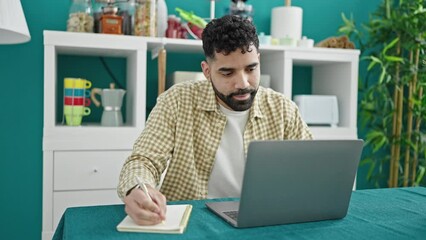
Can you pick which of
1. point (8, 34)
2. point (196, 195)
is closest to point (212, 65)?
point (196, 195)

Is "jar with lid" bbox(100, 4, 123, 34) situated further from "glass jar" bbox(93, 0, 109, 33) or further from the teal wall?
the teal wall

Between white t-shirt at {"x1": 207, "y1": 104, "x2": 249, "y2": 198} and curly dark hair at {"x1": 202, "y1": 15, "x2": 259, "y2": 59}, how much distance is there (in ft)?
0.88

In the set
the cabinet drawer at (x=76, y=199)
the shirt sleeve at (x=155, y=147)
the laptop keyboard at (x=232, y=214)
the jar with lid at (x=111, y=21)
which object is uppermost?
the jar with lid at (x=111, y=21)

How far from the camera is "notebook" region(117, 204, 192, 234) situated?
39.4 inches

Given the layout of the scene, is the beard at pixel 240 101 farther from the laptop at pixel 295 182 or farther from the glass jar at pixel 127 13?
the glass jar at pixel 127 13

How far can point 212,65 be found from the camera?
156cm

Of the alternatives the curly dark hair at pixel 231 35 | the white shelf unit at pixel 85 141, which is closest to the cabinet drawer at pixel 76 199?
the white shelf unit at pixel 85 141

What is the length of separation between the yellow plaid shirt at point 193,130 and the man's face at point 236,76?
4.0 inches

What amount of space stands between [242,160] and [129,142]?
84 cm

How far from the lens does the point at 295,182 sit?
1.05 meters

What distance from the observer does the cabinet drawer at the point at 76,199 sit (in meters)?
2.23

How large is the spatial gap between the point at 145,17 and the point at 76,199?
948 millimetres

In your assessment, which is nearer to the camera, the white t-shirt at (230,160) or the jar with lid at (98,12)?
the white t-shirt at (230,160)

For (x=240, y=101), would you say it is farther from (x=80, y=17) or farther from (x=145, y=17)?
(x=80, y=17)
